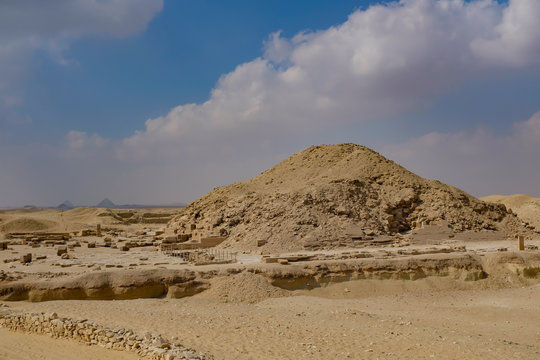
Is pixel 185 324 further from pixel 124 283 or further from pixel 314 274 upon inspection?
pixel 314 274

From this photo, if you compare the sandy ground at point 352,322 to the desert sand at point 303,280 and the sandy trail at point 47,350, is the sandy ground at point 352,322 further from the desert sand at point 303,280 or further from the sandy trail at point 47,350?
the sandy trail at point 47,350

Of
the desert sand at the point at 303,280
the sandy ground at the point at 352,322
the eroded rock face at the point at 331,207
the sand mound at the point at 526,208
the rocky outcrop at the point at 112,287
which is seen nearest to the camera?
the sandy ground at the point at 352,322

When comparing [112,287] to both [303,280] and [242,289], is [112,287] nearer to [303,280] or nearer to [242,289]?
[242,289]

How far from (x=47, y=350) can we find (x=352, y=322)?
6.81 m

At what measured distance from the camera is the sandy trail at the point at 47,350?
28.7 ft

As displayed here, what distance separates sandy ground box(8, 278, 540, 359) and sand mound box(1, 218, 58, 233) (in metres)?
35.3

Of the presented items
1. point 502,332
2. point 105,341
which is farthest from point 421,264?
point 105,341

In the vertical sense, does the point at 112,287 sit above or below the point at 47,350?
above

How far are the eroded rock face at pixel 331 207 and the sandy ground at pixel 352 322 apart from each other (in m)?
7.49

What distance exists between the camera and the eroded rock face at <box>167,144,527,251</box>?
80.8 feet

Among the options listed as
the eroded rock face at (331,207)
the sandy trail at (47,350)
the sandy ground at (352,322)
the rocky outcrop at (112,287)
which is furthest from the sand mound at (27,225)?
the sandy trail at (47,350)

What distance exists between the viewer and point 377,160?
107 feet

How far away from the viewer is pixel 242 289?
15289mm

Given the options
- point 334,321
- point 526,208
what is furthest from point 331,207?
point 526,208
